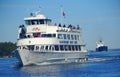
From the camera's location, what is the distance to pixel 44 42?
3201 inches


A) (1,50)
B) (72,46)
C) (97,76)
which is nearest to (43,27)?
(72,46)

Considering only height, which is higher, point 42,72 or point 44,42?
point 44,42

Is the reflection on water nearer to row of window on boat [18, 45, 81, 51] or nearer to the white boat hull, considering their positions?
the white boat hull

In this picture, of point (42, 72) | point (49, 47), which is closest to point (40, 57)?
point (49, 47)

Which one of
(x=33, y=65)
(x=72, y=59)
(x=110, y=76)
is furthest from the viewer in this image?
(x=72, y=59)

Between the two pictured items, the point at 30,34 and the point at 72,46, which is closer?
the point at 30,34

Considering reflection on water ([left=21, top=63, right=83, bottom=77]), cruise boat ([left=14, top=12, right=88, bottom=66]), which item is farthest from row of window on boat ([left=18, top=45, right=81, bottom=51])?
reflection on water ([left=21, top=63, right=83, bottom=77])

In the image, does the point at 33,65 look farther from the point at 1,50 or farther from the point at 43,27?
the point at 1,50

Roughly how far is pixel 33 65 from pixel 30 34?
632 cm

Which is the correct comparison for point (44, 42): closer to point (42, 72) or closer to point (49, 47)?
point (49, 47)

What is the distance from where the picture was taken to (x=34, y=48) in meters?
81.2

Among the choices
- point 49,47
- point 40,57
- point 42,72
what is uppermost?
point 49,47

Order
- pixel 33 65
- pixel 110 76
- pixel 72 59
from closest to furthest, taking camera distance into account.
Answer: pixel 110 76
pixel 33 65
pixel 72 59

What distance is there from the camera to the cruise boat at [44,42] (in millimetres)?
80062
